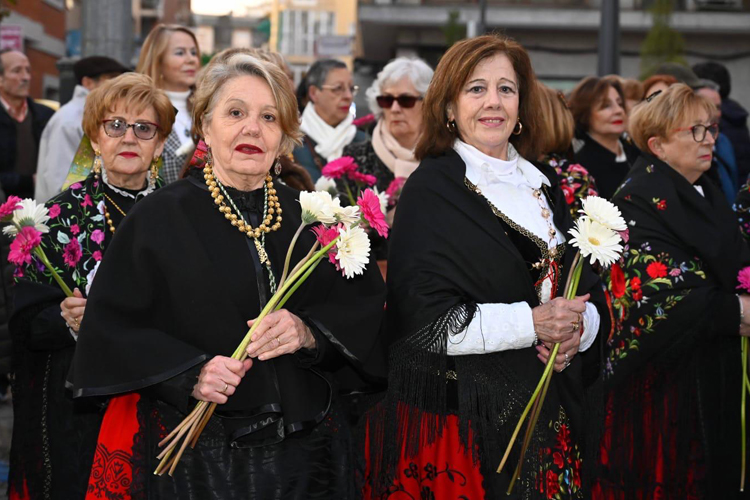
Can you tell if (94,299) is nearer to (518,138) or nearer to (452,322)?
(452,322)

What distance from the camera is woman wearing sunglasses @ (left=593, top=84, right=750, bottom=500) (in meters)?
4.89

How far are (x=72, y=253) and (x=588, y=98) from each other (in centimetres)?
368

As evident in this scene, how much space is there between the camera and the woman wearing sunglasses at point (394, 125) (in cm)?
590

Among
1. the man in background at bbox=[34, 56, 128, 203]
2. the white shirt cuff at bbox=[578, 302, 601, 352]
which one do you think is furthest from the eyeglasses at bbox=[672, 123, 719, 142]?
the man in background at bbox=[34, 56, 128, 203]

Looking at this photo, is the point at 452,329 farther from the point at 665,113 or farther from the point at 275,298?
the point at 665,113

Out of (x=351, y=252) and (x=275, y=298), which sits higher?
(x=351, y=252)

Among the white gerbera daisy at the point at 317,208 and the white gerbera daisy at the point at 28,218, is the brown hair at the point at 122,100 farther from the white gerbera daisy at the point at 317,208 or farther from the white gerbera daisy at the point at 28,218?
the white gerbera daisy at the point at 317,208

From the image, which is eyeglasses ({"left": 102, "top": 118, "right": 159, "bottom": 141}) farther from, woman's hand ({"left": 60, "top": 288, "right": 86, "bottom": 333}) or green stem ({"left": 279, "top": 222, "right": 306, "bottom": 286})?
green stem ({"left": 279, "top": 222, "right": 306, "bottom": 286})

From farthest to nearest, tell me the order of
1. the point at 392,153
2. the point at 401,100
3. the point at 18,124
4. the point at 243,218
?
the point at 18,124, the point at 401,100, the point at 392,153, the point at 243,218

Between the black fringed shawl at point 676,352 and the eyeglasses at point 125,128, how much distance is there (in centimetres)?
238

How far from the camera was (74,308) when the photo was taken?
3980 millimetres

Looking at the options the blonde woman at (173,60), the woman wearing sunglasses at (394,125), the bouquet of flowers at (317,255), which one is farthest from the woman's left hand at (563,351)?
the blonde woman at (173,60)

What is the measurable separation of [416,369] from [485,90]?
1143 millimetres

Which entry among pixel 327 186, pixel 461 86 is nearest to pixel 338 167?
pixel 327 186
